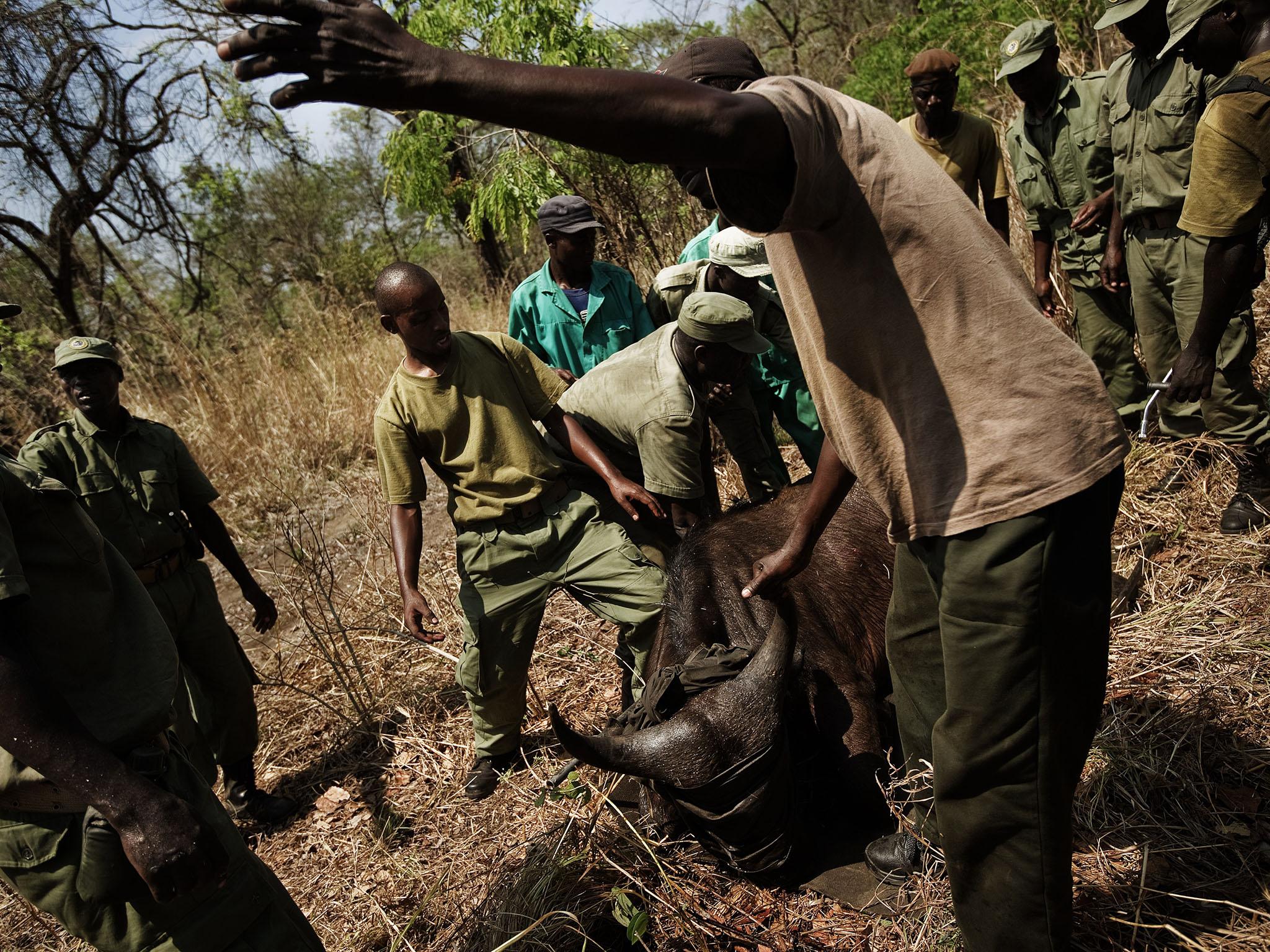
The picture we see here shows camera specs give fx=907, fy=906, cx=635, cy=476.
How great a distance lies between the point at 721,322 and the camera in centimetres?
406

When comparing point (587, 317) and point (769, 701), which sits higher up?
point (587, 317)

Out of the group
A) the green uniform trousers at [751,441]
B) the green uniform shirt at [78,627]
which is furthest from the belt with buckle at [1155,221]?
the green uniform shirt at [78,627]

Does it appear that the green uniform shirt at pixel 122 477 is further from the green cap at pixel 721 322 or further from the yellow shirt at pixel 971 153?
the yellow shirt at pixel 971 153

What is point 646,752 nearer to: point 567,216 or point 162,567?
point 162,567

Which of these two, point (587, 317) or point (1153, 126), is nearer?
point (1153, 126)

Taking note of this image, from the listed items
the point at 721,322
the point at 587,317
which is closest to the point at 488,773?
the point at 721,322

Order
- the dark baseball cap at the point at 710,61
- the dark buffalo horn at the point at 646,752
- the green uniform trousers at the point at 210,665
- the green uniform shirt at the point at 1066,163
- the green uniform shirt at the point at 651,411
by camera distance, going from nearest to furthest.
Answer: the dark buffalo horn at the point at 646,752
the dark baseball cap at the point at 710,61
the green uniform shirt at the point at 651,411
the green uniform trousers at the point at 210,665
the green uniform shirt at the point at 1066,163

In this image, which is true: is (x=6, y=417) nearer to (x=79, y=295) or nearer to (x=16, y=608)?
(x=79, y=295)

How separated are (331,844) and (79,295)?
13.3 metres

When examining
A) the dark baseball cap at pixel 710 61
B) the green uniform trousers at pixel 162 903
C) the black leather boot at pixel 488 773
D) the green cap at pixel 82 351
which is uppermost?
Answer: the green cap at pixel 82 351

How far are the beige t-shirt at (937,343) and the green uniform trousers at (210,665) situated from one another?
375 centimetres

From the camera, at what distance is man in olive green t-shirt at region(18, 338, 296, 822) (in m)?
4.35

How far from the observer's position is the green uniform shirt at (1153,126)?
4418 millimetres

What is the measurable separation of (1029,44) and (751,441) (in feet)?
9.31
